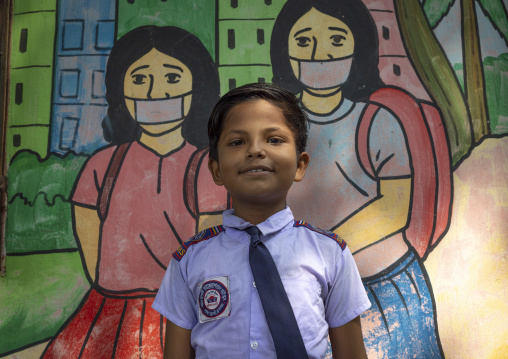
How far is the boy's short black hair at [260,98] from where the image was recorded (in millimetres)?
1615

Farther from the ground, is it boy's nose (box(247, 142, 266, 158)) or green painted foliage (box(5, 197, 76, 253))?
boy's nose (box(247, 142, 266, 158))

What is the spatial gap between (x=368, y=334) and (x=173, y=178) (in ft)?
3.94

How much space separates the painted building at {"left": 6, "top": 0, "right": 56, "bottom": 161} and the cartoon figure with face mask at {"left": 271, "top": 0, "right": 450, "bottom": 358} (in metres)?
1.19

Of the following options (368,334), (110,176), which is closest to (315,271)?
(368,334)

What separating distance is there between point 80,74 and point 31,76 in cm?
25

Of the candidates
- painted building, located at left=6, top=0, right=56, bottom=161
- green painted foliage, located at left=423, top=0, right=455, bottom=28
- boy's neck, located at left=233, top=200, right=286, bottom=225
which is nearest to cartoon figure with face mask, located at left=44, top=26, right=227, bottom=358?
painted building, located at left=6, top=0, right=56, bottom=161

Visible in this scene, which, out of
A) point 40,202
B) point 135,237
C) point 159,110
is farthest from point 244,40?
point 40,202

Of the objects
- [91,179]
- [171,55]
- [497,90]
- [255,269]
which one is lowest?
[255,269]

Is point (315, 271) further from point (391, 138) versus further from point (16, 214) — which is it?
point (16, 214)

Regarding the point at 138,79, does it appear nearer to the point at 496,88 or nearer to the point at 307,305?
Answer: the point at 307,305

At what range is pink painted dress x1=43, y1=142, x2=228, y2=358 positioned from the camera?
2045 mm

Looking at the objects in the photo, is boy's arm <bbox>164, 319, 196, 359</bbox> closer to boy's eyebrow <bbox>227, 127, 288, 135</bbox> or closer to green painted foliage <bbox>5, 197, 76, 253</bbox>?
boy's eyebrow <bbox>227, 127, 288, 135</bbox>

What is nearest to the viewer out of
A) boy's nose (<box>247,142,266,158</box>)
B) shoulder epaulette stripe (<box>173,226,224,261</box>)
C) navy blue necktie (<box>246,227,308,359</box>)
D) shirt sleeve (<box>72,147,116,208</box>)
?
navy blue necktie (<box>246,227,308,359</box>)

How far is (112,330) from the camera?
6.73ft
